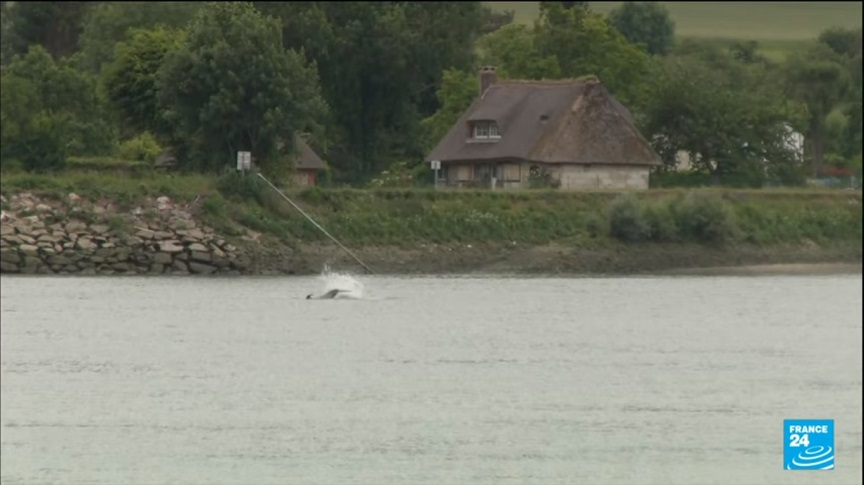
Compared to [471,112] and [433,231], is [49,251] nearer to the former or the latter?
[433,231]

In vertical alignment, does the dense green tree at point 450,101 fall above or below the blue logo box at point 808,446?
above

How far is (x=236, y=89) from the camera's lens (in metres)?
49.1

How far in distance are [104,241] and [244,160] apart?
15.4 ft

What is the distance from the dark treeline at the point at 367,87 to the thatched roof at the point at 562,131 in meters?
2.44

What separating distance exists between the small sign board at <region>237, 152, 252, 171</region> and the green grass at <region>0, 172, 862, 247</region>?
7.35ft

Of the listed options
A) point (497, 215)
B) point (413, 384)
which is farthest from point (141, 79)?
point (413, 384)

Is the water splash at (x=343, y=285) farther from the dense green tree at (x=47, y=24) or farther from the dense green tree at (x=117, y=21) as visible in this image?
the dense green tree at (x=47, y=24)

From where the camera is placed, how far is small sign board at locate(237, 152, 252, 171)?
53812 mm

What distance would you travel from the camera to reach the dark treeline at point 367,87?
49.7m

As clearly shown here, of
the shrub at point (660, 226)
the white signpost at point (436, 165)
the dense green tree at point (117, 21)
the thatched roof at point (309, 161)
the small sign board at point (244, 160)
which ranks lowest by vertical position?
the shrub at point (660, 226)

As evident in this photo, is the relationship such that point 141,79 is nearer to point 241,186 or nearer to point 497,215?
point 241,186

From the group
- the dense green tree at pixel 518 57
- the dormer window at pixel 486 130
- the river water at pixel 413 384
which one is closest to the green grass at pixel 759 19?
the dense green tree at pixel 518 57

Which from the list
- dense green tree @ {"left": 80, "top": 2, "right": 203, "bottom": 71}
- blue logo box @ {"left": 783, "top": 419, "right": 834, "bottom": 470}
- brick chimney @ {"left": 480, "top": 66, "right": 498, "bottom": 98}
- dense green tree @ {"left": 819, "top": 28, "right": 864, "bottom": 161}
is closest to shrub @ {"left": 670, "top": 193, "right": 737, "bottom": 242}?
brick chimney @ {"left": 480, "top": 66, "right": 498, "bottom": 98}

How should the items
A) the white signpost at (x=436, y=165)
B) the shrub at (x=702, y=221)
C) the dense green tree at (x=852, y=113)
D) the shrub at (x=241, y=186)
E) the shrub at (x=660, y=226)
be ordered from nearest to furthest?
the shrub at (x=241, y=186) < the shrub at (x=660, y=226) < the shrub at (x=702, y=221) < the white signpost at (x=436, y=165) < the dense green tree at (x=852, y=113)
